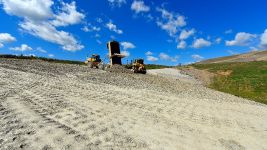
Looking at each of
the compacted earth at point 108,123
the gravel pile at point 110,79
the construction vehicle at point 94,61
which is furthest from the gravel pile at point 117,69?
the compacted earth at point 108,123

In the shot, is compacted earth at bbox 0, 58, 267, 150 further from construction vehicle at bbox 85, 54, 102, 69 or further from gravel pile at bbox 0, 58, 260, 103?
construction vehicle at bbox 85, 54, 102, 69

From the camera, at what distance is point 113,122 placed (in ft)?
40.0

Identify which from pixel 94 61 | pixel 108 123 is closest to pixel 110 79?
pixel 94 61

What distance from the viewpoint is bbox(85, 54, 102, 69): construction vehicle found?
140ft

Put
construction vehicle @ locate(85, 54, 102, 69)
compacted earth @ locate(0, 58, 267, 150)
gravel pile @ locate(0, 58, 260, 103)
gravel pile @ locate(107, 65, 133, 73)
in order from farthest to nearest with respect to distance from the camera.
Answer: construction vehicle @ locate(85, 54, 102, 69)
gravel pile @ locate(107, 65, 133, 73)
gravel pile @ locate(0, 58, 260, 103)
compacted earth @ locate(0, 58, 267, 150)

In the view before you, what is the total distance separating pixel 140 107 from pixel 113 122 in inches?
160

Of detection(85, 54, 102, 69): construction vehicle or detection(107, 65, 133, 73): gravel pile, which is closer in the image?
detection(107, 65, 133, 73): gravel pile

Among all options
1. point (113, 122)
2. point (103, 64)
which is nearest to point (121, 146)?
point (113, 122)

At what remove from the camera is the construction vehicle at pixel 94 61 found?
4275 cm

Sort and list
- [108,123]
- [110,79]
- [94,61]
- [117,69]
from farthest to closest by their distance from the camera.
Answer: [94,61]
[117,69]
[110,79]
[108,123]

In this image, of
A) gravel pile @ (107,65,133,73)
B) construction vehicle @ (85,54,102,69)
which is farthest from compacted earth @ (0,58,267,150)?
construction vehicle @ (85,54,102,69)

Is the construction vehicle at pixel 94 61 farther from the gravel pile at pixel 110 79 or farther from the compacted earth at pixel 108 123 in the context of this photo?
the compacted earth at pixel 108 123

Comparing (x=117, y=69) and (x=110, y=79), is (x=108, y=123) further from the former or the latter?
(x=117, y=69)

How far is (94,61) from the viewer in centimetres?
4331
